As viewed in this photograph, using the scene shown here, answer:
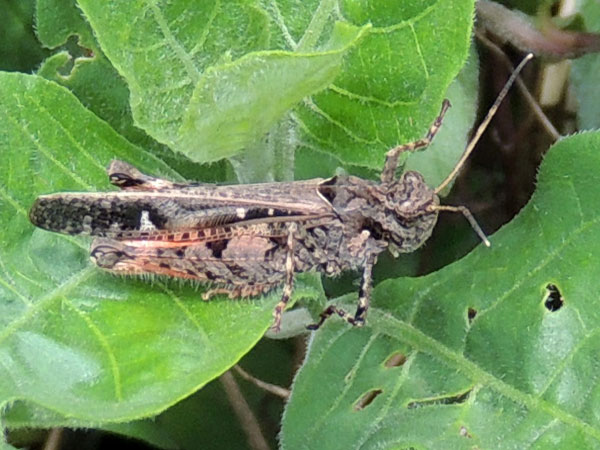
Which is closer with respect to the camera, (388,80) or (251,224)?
(388,80)

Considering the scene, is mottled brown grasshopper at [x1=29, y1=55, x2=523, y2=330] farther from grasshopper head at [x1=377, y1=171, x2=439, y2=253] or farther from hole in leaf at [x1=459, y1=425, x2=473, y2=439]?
hole in leaf at [x1=459, y1=425, x2=473, y2=439]

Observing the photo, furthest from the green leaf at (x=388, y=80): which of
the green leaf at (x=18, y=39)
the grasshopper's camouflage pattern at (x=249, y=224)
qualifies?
the green leaf at (x=18, y=39)

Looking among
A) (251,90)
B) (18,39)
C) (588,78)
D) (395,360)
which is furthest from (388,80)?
(18,39)

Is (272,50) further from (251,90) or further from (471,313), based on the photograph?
(471,313)

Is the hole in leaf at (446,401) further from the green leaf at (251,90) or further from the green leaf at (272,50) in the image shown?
the green leaf at (251,90)

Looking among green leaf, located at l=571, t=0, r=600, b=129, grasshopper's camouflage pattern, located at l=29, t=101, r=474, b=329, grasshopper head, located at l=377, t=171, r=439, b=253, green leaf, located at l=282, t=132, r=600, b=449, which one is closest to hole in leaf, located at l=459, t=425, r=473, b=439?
green leaf, located at l=282, t=132, r=600, b=449

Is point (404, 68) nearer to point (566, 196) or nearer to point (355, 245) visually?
point (566, 196)
